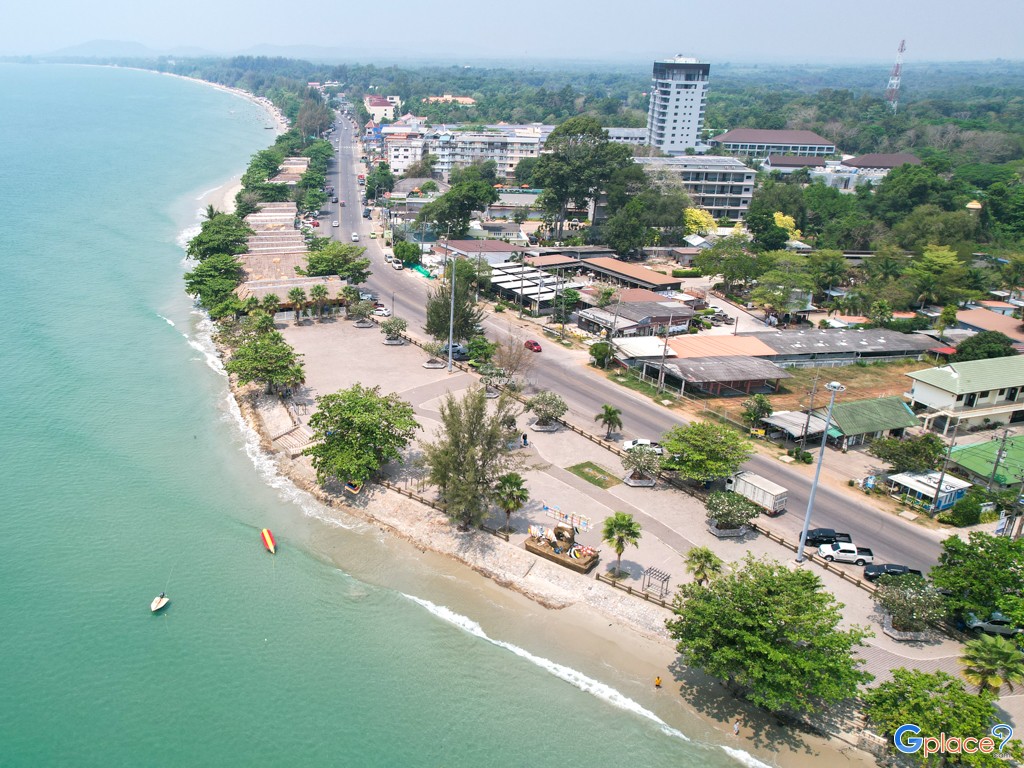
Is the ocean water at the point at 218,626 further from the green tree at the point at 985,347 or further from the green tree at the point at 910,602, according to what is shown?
the green tree at the point at 985,347

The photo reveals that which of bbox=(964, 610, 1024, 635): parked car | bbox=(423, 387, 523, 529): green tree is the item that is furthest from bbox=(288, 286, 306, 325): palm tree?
bbox=(964, 610, 1024, 635): parked car

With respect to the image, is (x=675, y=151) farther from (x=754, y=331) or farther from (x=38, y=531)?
(x=38, y=531)

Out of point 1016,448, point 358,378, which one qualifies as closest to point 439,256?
point 358,378

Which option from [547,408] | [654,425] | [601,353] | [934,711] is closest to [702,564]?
[934,711]

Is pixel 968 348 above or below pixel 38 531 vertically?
above

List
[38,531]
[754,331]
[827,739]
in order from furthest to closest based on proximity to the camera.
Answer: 1. [754,331]
2. [38,531]
3. [827,739]
